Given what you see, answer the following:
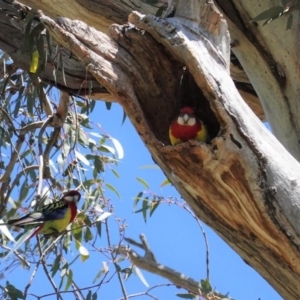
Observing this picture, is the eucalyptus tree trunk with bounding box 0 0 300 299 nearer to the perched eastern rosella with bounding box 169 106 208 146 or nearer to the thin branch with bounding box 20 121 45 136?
the perched eastern rosella with bounding box 169 106 208 146

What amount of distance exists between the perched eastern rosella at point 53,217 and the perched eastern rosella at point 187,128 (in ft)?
2.67

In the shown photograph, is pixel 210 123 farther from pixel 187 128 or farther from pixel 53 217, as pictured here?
pixel 53 217

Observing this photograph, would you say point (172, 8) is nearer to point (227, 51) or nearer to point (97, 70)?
point (227, 51)

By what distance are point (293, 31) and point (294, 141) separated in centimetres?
33

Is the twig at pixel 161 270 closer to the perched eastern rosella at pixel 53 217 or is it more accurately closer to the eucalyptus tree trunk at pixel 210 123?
the perched eastern rosella at pixel 53 217

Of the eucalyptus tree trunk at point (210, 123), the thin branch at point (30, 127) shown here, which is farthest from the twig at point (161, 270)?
the eucalyptus tree trunk at point (210, 123)

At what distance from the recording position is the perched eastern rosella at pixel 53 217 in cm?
236

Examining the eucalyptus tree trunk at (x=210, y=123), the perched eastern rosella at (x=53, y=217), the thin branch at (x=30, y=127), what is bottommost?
the eucalyptus tree trunk at (x=210, y=123)

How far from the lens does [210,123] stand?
179 centimetres

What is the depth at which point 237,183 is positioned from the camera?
1.49m

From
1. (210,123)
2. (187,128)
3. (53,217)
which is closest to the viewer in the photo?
(187,128)

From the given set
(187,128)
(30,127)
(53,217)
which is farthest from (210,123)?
(30,127)

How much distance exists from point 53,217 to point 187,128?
87 cm

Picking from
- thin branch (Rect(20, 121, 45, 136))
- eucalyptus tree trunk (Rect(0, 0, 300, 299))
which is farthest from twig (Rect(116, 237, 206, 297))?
eucalyptus tree trunk (Rect(0, 0, 300, 299))
